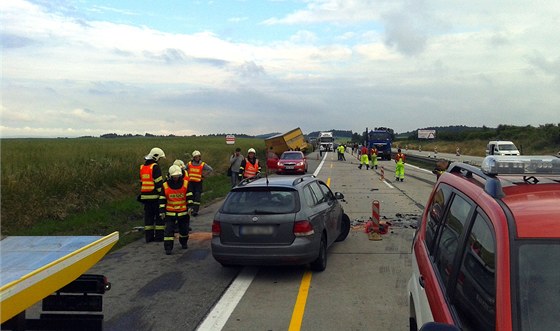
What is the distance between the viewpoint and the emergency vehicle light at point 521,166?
119 inches

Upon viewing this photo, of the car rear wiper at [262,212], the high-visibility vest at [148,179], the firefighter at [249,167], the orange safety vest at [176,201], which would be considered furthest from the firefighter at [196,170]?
the car rear wiper at [262,212]

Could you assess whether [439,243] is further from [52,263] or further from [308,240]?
[308,240]

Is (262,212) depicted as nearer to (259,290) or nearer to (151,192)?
(259,290)

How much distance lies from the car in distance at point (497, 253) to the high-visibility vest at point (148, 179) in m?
7.20

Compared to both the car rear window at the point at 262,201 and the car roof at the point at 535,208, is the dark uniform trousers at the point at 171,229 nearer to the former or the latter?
the car rear window at the point at 262,201

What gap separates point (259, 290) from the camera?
6.68m

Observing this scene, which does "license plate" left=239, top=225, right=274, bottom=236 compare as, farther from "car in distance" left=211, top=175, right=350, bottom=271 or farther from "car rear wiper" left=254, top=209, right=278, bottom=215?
"car rear wiper" left=254, top=209, right=278, bottom=215

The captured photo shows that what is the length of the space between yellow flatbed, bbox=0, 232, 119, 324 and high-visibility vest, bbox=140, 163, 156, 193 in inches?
223

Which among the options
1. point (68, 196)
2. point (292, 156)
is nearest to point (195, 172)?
point (68, 196)

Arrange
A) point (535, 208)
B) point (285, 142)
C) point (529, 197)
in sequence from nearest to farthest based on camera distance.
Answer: point (535, 208)
point (529, 197)
point (285, 142)

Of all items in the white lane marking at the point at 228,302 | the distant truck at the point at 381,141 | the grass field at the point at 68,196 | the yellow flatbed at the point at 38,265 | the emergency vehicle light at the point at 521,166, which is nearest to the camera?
the yellow flatbed at the point at 38,265

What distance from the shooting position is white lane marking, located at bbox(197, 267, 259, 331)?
Answer: 5.33 meters

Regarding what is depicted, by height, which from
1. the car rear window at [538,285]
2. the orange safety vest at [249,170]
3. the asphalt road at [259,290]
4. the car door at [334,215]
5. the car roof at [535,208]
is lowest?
the asphalt road at [259,290]

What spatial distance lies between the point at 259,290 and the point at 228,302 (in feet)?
2.19
